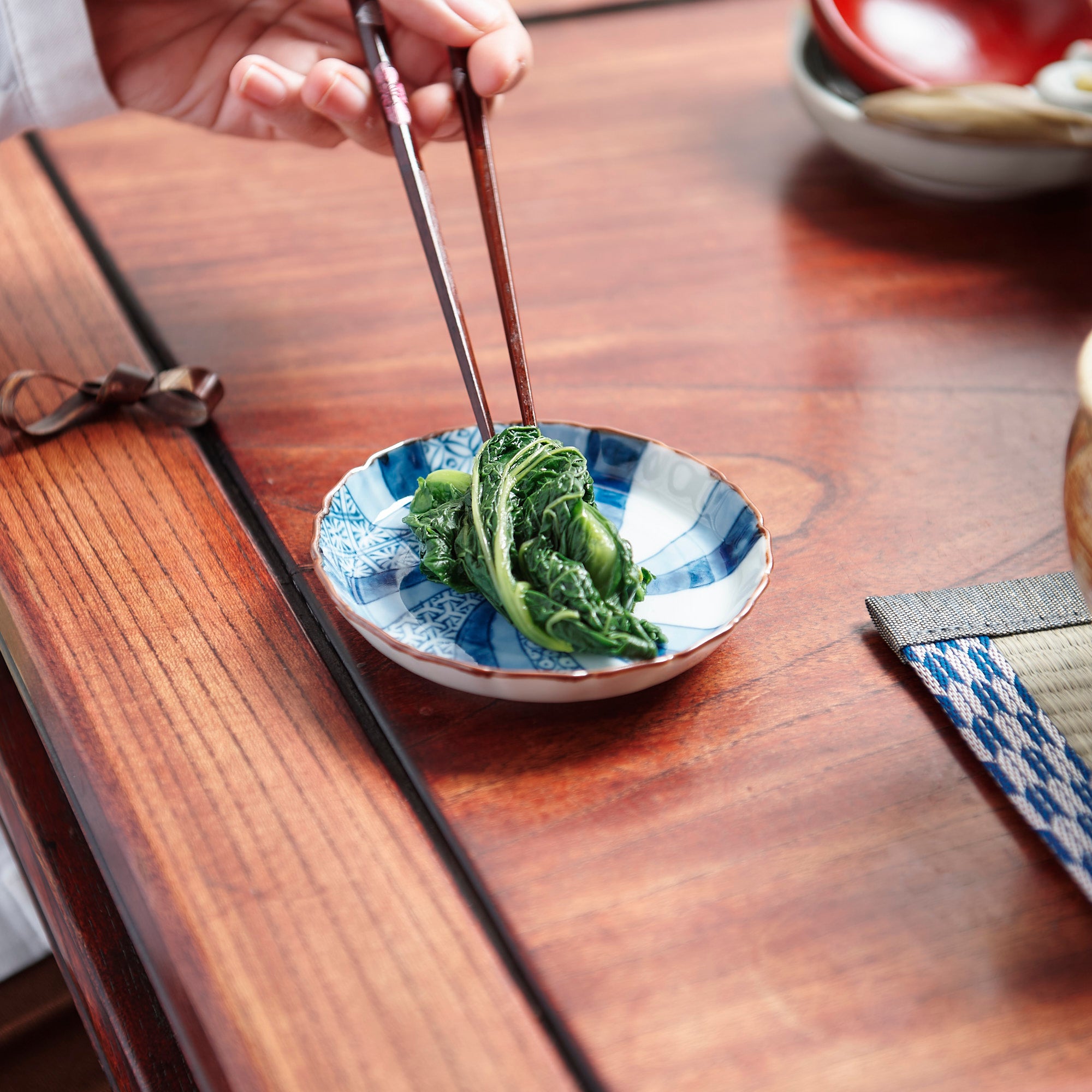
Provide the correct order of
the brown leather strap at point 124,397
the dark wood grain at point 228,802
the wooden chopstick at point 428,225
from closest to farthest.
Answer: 1. the dark wood grain at point 228,802
2. the wooden chopstick at point 428,225
3. the brown leather strap at point 124,397

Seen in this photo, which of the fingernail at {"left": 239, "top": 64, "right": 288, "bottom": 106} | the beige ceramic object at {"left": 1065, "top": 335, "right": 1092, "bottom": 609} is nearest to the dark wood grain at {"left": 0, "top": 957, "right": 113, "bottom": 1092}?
the fingernail at {"left": 239, "top": 64, "right": 288, "bottom": 106}

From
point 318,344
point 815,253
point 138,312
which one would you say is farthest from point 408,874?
point 815,253

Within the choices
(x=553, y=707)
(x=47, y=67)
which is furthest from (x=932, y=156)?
(x=47, y=67)

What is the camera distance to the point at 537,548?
73cm

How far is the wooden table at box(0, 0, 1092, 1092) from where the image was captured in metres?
0.56

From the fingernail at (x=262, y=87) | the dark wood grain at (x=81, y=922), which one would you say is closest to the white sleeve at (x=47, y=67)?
the fingernail at (x=262, y=87)

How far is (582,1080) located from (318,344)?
828 millimetres

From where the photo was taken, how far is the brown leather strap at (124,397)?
0.96m

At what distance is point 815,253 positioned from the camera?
1.30 metres

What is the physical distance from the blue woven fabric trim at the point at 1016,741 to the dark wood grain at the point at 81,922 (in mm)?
614

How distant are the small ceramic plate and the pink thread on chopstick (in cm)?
29

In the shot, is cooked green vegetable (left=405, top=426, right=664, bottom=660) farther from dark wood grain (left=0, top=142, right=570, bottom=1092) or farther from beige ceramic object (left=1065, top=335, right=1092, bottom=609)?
beige ceramic object (left=1065, top=335, right=1092, bottom=609)

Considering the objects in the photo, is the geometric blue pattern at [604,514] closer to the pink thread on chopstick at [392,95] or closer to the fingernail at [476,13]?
the pink thread on chopstick at [392,95]

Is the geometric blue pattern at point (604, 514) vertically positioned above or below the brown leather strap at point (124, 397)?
below
